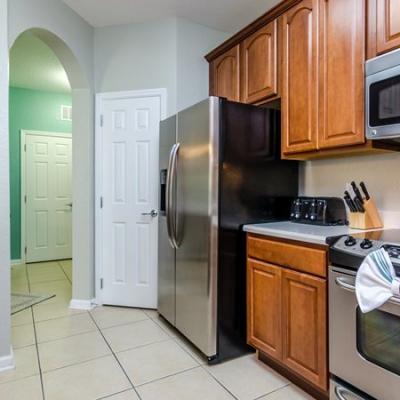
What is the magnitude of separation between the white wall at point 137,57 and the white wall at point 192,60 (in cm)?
6

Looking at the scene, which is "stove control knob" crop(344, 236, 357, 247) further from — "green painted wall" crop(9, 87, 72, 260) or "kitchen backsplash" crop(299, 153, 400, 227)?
"green painted wall" crop(9, 87, 72, 260)

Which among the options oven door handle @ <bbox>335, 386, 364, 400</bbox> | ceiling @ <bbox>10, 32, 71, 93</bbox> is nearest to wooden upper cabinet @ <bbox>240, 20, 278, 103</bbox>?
oven door handle @ <bbox>335, 386, 364, 400</bbox>

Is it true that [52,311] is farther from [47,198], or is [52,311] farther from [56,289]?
[47,198]

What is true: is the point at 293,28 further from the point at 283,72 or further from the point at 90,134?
the point at 90,134

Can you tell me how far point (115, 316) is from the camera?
2.79m

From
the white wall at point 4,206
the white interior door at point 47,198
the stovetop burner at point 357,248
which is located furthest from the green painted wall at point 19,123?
the stovetop burner at point 357,248

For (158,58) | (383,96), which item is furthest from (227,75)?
(383,96)

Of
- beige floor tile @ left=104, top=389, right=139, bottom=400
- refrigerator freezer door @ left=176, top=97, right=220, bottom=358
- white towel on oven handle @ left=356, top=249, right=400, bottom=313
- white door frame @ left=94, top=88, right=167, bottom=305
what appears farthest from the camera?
white door frame @ left=94, top=88, right=167, bottom=305

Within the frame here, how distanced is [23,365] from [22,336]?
1.47 feet

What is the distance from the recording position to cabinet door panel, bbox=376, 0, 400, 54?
1.54 meters

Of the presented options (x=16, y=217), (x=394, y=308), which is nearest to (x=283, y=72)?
(x=394, y=308)

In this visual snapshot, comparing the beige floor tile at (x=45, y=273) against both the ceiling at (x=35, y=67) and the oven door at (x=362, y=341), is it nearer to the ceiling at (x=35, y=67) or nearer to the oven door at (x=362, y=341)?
the ceiling at (x=35, y=67)

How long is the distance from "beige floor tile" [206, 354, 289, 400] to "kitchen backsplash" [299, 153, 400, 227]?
1166mm

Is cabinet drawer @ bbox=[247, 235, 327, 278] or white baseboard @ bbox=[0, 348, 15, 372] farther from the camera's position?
white baseboard @ bbox=[0, 348, 15, 372]
